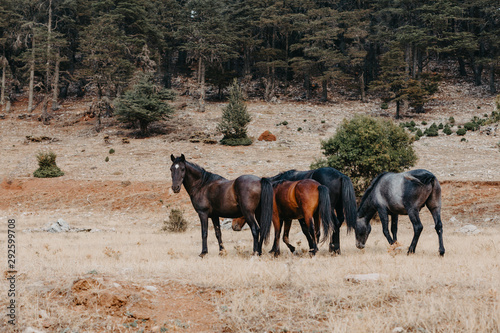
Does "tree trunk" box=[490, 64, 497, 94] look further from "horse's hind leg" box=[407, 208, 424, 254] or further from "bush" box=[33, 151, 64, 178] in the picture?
"bush" box=[33, 151, 64, 178]

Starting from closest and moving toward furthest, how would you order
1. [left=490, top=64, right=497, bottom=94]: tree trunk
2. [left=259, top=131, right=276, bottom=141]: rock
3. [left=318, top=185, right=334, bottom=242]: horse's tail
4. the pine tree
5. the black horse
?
[left=318, top=185, right=334, bottom=242]: horse's tail, the black horse, the pine tree, [left=259, top=131, right=276, bottom=141]: rock, [left=490, top=64, right=497, bottom=94]: tree trunk

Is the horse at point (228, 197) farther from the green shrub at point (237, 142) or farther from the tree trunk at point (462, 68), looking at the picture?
the tree trunk at point (462, 68)

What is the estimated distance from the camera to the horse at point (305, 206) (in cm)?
925

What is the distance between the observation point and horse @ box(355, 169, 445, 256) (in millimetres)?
9703

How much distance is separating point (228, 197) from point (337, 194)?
3.13 meters

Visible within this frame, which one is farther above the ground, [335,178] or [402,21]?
[402,21]

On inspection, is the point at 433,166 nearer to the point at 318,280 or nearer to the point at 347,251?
the point at 347,251

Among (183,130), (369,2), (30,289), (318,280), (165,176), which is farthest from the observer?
(369,2)

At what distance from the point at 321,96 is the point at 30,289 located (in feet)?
200

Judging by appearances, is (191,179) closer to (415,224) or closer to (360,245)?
(360,245)

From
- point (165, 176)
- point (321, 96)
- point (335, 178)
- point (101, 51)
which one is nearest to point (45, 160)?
point (165, 176)

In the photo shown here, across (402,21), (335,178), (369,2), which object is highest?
A: (369,2)

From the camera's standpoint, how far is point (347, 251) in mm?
10758

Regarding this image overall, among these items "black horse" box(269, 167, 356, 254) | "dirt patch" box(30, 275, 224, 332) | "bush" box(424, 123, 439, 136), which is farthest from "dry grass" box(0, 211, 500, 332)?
"bush" box(424, 123, 439, 136)
